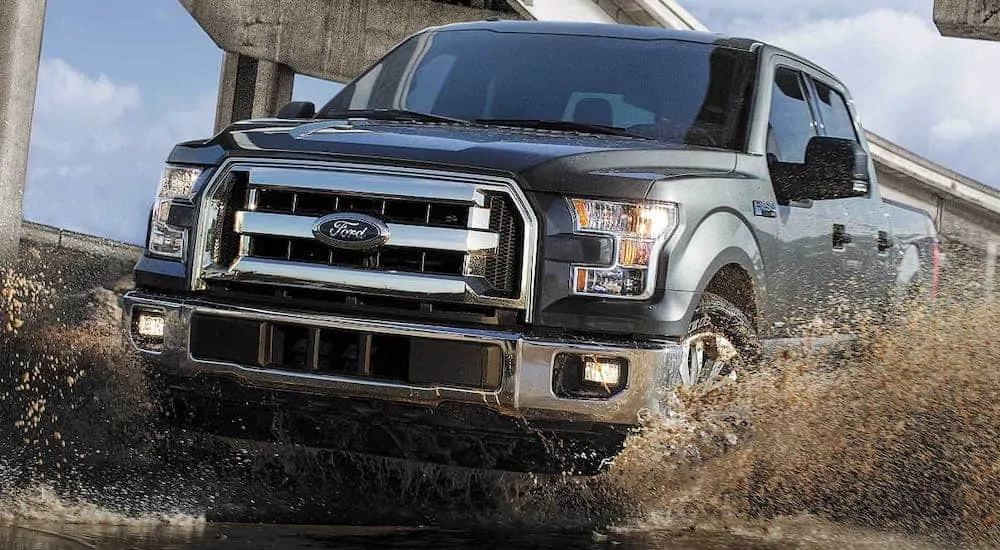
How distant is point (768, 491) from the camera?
5.34m

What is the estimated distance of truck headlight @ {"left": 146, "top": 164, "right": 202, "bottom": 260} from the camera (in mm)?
5023

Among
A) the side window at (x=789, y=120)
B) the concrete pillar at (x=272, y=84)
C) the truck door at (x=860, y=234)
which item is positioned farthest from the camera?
the concrete pillar at (x=272, y=84)

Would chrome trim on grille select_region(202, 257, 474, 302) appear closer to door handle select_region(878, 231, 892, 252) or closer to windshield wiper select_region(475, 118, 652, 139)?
windshield wiper select_region(475, 118, 652, 139)

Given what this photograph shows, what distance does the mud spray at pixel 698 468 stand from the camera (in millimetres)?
4988

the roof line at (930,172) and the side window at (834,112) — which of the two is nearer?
the side window at (834,112)

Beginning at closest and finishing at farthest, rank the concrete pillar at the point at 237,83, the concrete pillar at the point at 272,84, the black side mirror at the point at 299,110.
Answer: the black side mirror at the point at 299,110, the concrete pillar at the point at 272,84, the concrete pillar at the point at 237,83

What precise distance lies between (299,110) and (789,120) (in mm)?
2021

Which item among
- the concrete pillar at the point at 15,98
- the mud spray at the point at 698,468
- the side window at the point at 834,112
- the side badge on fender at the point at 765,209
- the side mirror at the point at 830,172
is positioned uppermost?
the concrete pillar at the point at 15,98

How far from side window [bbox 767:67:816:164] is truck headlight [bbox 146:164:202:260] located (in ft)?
7.44

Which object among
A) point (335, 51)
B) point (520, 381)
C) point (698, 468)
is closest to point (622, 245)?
point (520, 381)

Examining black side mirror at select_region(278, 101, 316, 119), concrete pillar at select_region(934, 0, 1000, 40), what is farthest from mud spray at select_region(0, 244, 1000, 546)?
concrete pillar at select_region(934, 0, 1000, 40)

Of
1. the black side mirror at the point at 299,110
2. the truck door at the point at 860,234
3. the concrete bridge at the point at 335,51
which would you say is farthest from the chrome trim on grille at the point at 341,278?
the concrete bridge at the point at 335,51

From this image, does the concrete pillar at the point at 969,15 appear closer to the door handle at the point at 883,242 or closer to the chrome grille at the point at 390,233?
the door handle at the point at 883,242

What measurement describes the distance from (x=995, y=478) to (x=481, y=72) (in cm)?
265
